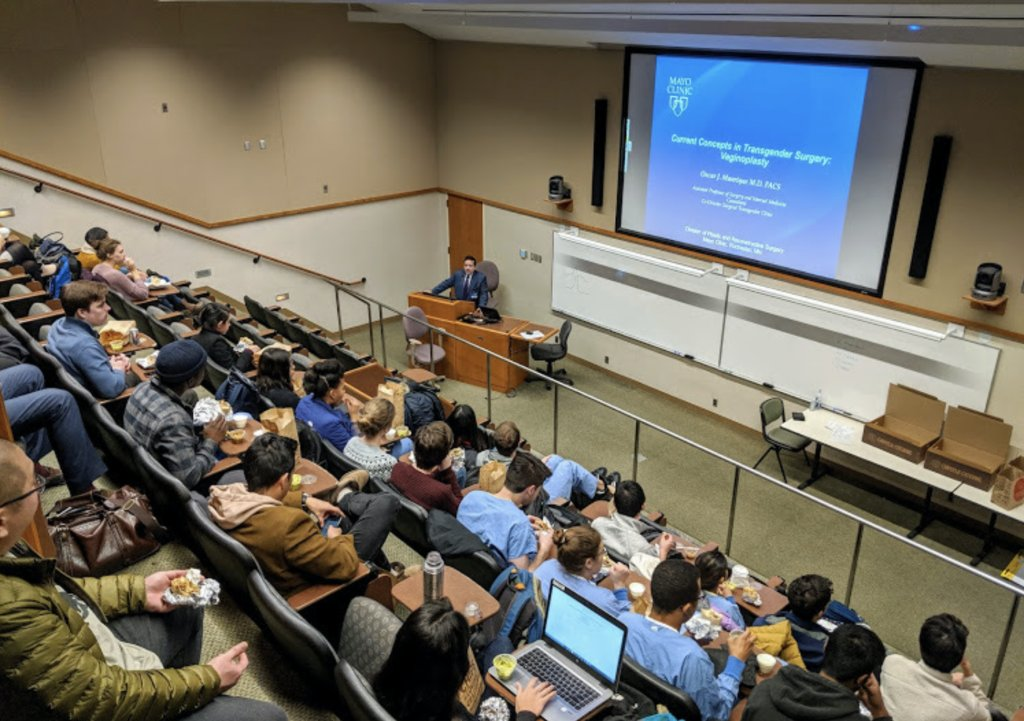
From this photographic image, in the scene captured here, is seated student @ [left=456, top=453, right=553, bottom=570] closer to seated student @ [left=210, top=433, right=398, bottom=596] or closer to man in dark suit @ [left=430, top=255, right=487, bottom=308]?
seated student @ [left=210, top=433, right=398, bottom=596]

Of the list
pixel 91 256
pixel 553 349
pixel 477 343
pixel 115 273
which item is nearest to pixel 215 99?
pixel 91 256

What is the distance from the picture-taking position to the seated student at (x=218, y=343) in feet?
19.7

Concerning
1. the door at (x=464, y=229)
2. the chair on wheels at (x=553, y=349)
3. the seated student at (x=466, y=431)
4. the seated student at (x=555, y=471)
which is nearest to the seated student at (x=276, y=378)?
the seated student at (x=466, y=431)

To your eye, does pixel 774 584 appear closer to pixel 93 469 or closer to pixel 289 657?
pixel 289 657

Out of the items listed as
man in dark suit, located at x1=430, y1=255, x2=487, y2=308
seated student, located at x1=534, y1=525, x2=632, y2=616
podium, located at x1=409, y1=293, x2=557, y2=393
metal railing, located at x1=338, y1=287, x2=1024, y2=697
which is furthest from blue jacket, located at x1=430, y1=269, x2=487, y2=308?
seated student, located at x1=534, y1=525, x2=632, y2=616

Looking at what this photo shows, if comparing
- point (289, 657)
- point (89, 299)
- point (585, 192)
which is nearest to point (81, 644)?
point (289, 657)

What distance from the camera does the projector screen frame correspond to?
6531 millimetres

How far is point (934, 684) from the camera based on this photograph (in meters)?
3.52

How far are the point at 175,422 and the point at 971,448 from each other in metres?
6.12

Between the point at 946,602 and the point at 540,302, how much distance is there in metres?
6.08

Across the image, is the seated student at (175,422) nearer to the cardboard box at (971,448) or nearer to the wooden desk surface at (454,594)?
the wooden desk surface at (454,594)

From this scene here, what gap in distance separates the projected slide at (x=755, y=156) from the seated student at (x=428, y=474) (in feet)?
15.6

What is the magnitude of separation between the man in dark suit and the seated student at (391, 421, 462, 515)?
19.1ft

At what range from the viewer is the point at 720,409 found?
8695mm
